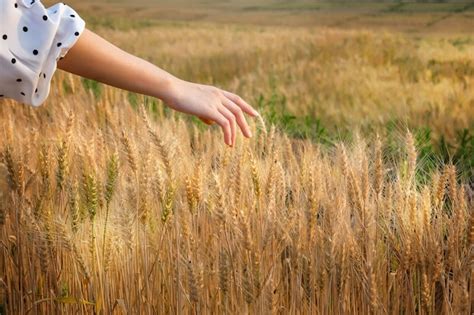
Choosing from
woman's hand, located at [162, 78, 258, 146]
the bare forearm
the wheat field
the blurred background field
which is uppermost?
the blurred background field

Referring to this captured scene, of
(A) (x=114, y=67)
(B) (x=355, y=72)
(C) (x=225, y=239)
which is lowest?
(C) (x=225, y=239)

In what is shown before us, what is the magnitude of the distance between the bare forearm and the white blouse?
25mm

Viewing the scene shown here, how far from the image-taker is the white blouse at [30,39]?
1.69 metres

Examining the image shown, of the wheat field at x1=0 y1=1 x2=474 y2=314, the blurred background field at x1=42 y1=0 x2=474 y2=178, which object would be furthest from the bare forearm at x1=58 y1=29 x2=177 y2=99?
the blurred background field at x1=42 y1=0 x2=474 y2=178

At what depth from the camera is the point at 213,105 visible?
167 cm

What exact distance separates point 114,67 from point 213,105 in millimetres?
211

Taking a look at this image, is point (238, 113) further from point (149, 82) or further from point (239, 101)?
point (149, 82)

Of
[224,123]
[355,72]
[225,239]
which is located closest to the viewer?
[224,123]

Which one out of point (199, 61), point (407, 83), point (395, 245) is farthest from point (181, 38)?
point (395, 245)

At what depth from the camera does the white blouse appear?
1688 mm

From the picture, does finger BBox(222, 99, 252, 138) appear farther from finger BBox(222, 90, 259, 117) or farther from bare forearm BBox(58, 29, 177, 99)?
bare forearm BBox(58, 29, 177, 99)

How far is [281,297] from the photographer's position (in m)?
1.79

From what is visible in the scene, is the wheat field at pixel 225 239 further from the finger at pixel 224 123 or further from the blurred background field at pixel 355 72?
the blurred background field at pixel 355 72

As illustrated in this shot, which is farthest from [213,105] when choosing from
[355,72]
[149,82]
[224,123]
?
[355,72]
